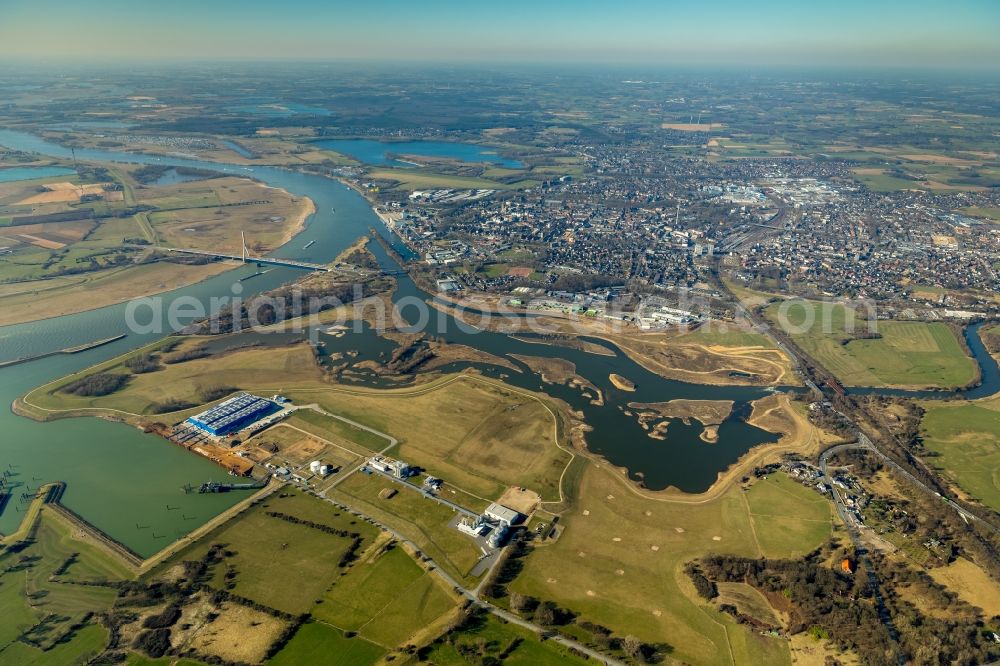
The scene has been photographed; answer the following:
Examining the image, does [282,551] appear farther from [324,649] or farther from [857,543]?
[857,543]

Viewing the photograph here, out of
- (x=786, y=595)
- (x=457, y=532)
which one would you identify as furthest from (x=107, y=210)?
(x=786, y=595)

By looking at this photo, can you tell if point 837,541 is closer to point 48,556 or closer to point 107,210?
point 48,556

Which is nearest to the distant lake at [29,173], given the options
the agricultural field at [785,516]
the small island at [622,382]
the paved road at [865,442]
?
the small island at [622,382]

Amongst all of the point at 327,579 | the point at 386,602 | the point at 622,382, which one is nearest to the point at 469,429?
the point at 622,382

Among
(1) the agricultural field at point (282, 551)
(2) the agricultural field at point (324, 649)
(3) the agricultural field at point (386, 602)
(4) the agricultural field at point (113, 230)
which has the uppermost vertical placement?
(4) the agricultural field at point (113, 230)

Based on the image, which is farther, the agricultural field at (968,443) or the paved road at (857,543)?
the agricultural field at (968,443)

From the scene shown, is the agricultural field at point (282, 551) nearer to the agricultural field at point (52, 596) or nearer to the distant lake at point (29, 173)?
the agricultural field at point (52, 596)

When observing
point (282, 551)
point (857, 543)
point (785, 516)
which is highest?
point (282, 551)
